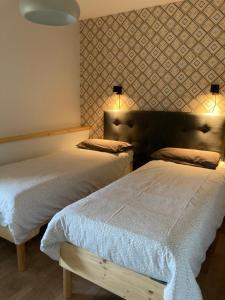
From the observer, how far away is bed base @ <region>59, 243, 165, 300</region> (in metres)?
1.33

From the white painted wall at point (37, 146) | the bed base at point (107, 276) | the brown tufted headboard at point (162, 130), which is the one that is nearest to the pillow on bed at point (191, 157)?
the brown tufted headboard at point (162, 130)

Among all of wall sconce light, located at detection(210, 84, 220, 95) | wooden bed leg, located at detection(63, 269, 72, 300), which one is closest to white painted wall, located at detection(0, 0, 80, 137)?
wooden bed leg, located at detection(63, 269, 72, 300)

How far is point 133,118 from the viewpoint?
11.1 feet

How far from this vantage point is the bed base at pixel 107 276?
4.37 ft

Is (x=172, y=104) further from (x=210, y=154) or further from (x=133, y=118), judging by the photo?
(x=210, y=154)

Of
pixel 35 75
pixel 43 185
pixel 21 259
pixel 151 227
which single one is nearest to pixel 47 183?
pixel 43 185

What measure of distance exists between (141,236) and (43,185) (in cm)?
110

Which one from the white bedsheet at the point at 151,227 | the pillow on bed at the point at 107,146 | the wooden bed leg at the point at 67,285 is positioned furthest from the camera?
the pillow on bed at the point at 107,146

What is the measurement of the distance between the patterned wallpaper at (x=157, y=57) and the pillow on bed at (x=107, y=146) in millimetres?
534

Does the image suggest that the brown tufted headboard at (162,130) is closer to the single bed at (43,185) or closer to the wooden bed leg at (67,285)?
the single bed at (43,185)

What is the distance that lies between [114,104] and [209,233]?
2474mm

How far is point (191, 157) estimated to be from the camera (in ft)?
8.79

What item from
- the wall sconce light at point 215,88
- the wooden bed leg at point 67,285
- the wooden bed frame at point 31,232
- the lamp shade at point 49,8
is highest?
the lamp shade at point 49,8

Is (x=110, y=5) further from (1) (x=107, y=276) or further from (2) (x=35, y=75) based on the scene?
(1) (x=107, y=276)
